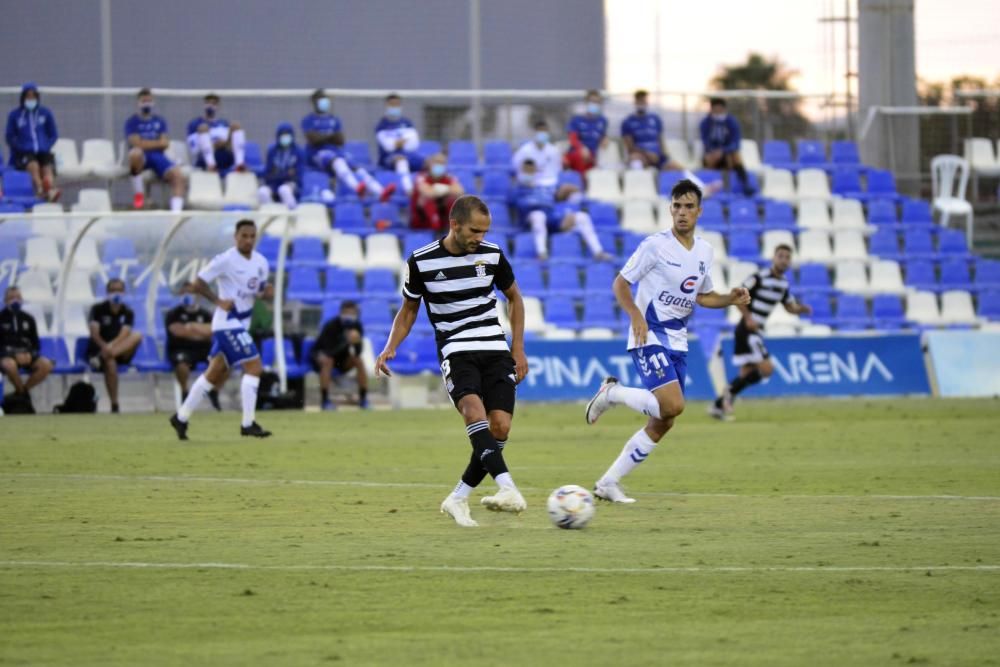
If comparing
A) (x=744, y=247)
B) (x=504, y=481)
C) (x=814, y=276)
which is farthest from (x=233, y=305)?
(x=814, y=276)

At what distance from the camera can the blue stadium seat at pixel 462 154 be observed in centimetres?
3247

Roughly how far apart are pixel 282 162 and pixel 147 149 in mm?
2466

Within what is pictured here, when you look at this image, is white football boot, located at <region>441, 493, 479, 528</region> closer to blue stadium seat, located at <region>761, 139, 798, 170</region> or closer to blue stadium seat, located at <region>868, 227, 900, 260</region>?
blue stadium seat, located at <region>868, 227, 900, 260</region>

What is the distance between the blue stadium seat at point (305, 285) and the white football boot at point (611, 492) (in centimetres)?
1699

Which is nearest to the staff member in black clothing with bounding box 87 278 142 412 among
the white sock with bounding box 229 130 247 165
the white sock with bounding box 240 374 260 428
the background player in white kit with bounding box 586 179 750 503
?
the white sock with bounding box 229 130 247 165

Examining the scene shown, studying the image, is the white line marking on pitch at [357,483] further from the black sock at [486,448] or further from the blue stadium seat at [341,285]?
the blue stadium seat at [341,285]

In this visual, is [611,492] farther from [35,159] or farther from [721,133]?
[721,133]

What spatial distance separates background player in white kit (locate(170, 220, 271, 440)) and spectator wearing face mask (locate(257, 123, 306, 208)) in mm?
10997

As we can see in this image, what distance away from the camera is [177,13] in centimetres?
3391

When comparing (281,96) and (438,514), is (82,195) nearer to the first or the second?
(281,96)

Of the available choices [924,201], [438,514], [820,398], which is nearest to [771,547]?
[438,514]

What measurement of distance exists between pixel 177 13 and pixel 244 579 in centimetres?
2701

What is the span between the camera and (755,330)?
22.9 metres

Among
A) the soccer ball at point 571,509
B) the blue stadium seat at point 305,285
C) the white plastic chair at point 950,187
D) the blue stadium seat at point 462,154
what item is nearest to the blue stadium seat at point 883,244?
the white plastic chair at point 950,187
